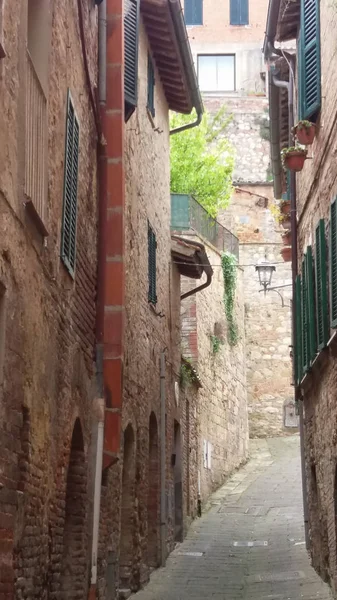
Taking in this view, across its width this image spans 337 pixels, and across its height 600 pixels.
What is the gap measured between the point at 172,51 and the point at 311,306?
605cm

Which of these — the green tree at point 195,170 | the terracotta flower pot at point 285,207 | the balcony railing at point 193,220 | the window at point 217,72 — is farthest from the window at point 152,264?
the window at point 217,72

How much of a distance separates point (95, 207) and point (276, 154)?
26.6ft

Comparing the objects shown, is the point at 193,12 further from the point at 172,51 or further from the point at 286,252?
the point at 286,252

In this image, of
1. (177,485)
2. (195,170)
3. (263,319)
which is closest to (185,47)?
(177,485)

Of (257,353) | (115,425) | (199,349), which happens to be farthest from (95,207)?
(257,353)

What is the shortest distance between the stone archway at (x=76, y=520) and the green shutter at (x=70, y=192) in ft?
5.70

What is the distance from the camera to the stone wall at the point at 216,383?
2362cm

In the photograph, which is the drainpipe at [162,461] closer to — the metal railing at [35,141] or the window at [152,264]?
the window at [152,264]

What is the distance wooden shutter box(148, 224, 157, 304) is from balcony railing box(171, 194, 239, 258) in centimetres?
851

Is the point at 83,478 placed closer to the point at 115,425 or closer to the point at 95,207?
the point at 115,425

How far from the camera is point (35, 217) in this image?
7848 millimetres

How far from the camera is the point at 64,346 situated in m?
9.48

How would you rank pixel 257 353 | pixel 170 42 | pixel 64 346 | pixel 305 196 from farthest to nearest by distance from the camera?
pixel 257 353 → pixel 170 42 → pixel 305 196 → pixel 64 346

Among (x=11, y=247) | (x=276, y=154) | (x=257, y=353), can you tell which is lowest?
(x=257, y=353)
